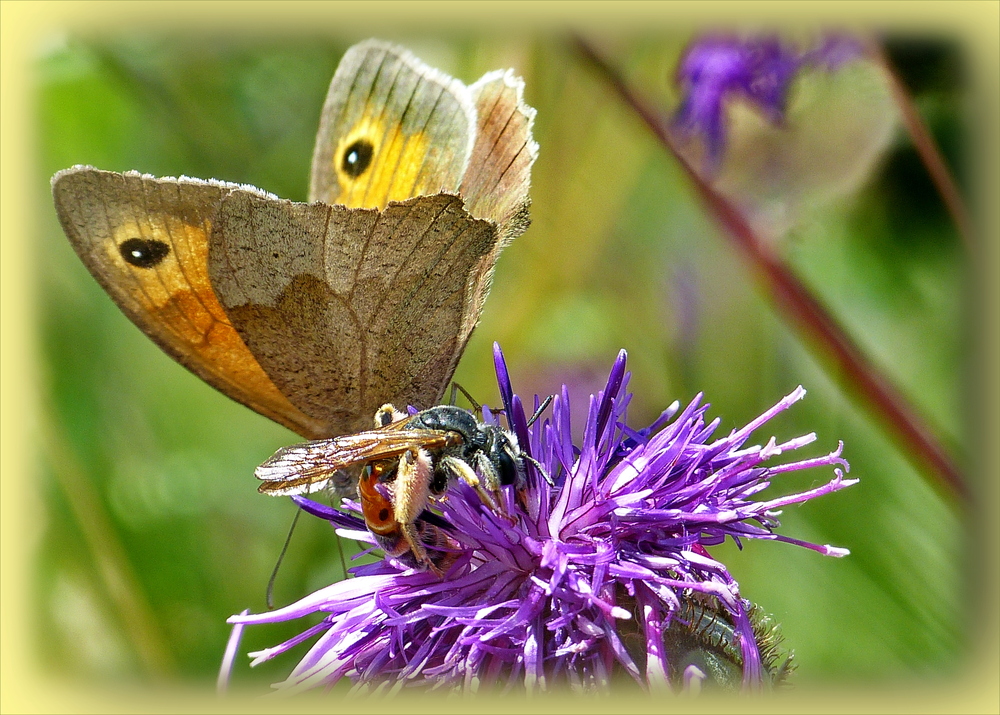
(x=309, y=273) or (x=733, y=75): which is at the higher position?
(x=733, y=75)

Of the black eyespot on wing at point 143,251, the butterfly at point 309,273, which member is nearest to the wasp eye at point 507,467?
the butterfly at point 309,273

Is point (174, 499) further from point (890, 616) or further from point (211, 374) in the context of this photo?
point (890, 616)

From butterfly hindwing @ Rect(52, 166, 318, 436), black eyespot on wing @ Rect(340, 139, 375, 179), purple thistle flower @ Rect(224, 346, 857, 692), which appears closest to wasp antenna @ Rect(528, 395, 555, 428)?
purple thistle flower @ Rect(224, 346, 857, 692)

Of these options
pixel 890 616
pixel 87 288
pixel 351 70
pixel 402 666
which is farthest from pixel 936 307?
pixel 87 288

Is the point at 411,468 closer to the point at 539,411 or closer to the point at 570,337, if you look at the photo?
the point at 539,411

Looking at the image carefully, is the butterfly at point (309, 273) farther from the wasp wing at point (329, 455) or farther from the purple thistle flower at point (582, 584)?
the wasp wing at point (329, 455)

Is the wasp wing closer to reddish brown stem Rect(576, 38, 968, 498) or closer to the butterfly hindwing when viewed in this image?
the butterfly hindwing

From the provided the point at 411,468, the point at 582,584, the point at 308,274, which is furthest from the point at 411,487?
the point at 308,274
